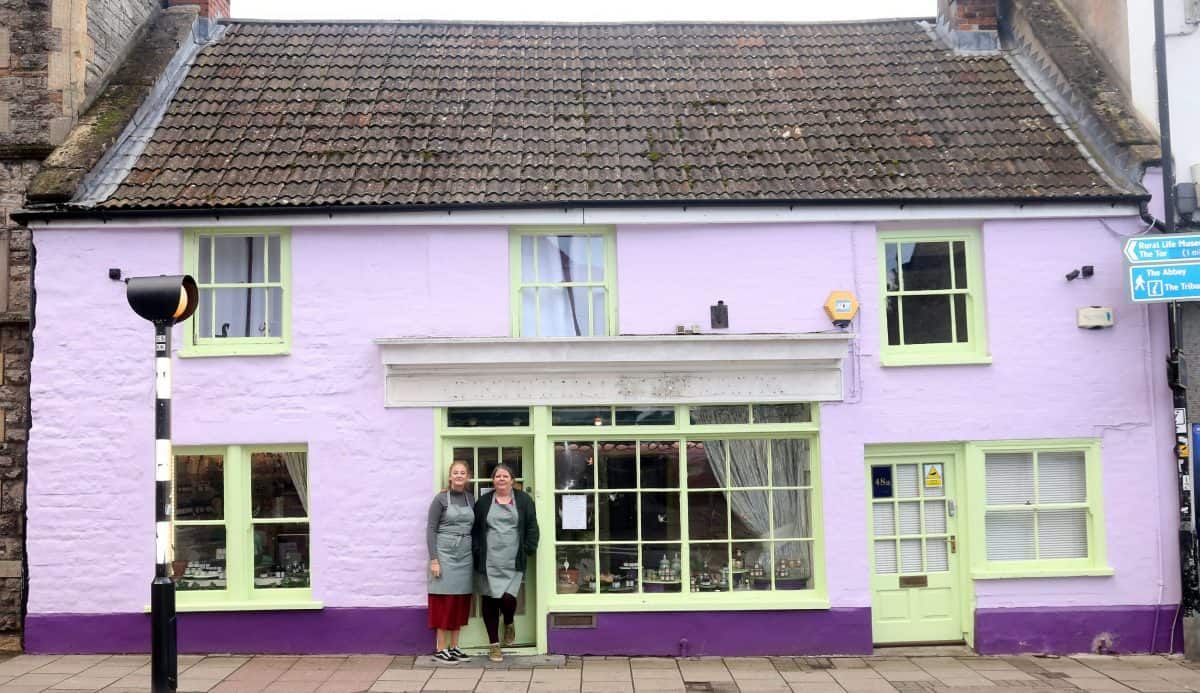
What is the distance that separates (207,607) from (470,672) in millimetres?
2653

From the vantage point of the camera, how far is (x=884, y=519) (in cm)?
991

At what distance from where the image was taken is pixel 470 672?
352 inches

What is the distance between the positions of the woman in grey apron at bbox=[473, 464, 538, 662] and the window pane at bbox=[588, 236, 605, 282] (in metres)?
2.12

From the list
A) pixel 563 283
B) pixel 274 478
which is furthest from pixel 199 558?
pixel 563 283

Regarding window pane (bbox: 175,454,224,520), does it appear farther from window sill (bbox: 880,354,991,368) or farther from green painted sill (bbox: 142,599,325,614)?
window sill (bbox: 880,354,991,368)

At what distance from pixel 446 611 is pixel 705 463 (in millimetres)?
2859

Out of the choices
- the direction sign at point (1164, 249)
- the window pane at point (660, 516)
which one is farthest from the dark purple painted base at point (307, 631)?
the direction sign at point (1164, 249)

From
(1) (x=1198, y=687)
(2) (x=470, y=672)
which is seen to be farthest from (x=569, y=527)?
(1) (x=1198, y=687)

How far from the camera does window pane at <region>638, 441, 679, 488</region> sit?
9.80m

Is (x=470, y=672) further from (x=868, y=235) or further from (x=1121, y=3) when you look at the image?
(x=1121, y=3)

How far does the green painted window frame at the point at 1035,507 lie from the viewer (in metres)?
9.70

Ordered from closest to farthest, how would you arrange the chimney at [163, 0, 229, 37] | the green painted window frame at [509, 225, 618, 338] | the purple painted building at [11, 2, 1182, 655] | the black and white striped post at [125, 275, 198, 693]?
1. the black and white striped post at [125, 275, 198, 693]
2. the purple painted building at [11, 2, 1182, 655]
3. the green painted window frame at [509, 225, 618, 338]
4. the chimney at [163, 0, 229, 37]

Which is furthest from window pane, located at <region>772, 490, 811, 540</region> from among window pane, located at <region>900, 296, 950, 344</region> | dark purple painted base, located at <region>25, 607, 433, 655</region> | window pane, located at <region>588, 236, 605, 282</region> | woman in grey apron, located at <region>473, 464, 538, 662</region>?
dark purple painted base, located at <region>25, 607, 433, 655</region>

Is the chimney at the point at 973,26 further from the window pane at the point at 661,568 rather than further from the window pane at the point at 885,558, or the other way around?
the window pane at the point at 661,568
